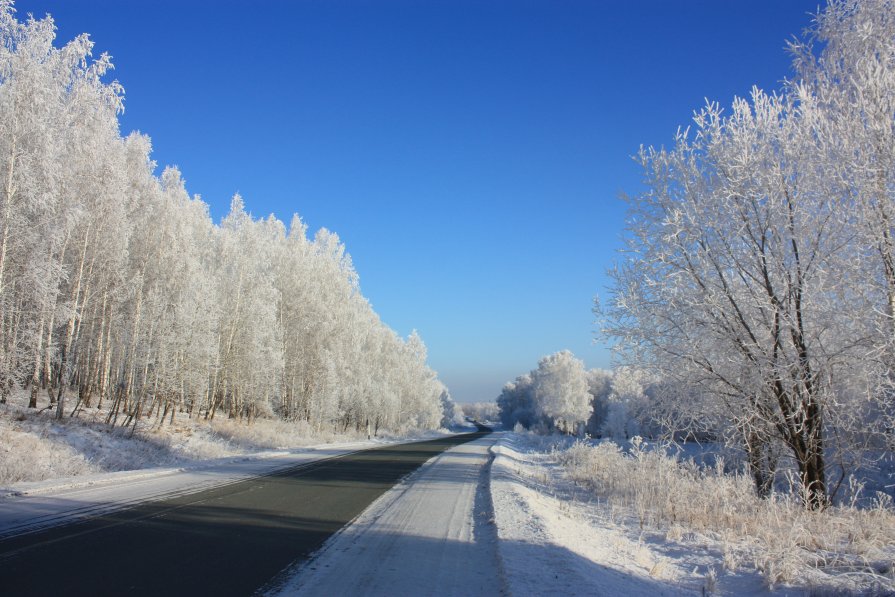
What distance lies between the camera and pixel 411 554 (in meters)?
6.67

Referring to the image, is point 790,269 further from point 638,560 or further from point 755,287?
point 638,560

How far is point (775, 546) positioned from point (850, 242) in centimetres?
451

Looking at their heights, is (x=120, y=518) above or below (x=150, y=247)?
below

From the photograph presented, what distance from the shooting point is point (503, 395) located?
535 ft

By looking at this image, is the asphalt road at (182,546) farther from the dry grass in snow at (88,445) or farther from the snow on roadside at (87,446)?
the dry grass in snow at (88,445)

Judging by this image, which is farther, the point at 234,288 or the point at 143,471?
the point at 234,288

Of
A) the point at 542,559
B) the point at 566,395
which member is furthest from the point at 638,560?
the point at 566,395

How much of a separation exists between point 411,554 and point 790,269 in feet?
24.6

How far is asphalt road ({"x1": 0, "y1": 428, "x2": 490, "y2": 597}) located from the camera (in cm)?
507

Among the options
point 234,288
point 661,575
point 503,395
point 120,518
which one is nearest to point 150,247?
point 234,288

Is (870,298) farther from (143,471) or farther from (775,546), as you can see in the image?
(143,471)

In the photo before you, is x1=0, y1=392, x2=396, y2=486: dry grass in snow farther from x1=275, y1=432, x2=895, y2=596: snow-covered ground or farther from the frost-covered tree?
the frost-covered tree

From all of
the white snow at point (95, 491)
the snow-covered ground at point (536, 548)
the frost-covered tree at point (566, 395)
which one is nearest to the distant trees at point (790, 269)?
the snow-covered ground at point (536, 548)

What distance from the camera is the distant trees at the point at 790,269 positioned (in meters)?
7.27
